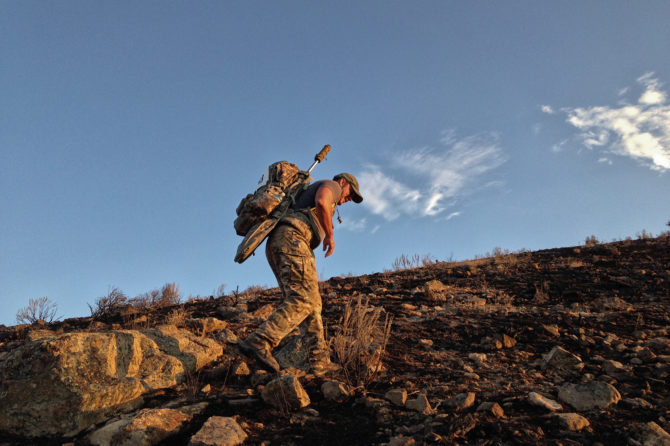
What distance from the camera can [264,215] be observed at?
13.0 feet

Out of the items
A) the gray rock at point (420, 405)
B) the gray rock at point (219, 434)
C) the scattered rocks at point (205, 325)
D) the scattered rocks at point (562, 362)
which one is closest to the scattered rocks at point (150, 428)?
the gray rock at point (219, 434)

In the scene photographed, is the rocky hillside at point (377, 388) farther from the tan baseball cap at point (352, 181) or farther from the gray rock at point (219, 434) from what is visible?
the tan baseball cap at point (352, 181)

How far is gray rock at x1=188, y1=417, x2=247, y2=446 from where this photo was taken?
2.26 metres

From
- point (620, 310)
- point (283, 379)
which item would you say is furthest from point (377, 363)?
point (620, 310)

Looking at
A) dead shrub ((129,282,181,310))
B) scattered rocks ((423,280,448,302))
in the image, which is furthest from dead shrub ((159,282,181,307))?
scattered rocks ((423,280,448,302))

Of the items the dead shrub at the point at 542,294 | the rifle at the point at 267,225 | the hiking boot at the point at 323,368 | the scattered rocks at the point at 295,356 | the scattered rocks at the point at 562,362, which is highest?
the rifle at the point at 267,225

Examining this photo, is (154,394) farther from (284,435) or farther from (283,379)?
(284,435)

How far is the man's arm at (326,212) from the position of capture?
378 cm

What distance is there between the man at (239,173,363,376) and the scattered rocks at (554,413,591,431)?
6.19 feet

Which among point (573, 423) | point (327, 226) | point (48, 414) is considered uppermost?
point (327, 226)

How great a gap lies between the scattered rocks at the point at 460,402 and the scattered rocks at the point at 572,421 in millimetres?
533

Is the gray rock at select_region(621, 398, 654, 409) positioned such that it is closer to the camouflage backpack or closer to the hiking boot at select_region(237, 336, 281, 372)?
the hiking boot at select_region(237, 336, 281, 372)

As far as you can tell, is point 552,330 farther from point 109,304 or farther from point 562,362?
point 109,304

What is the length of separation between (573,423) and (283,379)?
191cm
